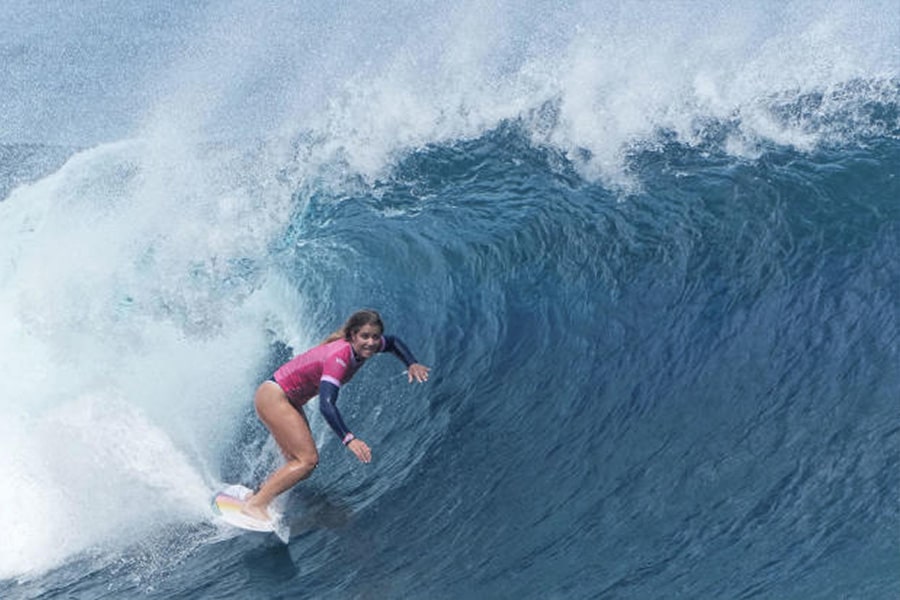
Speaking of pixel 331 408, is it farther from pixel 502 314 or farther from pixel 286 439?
pixel 502 314

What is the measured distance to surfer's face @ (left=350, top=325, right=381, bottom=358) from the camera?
290 inches

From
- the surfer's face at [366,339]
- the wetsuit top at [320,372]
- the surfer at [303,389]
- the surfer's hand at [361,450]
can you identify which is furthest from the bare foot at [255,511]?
the surfer's face at [366,339]

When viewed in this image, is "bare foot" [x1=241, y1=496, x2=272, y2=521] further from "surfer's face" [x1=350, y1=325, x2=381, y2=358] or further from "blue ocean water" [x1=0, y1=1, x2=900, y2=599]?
"surfer's face" [x1=350, y1=325, x2=381, y2=358]

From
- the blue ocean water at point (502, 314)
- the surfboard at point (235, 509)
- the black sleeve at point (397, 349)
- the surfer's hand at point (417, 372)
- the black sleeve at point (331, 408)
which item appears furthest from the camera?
the black sleeve at point (397, 349)

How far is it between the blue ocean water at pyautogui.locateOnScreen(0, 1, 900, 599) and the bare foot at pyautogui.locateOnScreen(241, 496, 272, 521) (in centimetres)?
23

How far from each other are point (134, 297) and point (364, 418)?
3.22 metres

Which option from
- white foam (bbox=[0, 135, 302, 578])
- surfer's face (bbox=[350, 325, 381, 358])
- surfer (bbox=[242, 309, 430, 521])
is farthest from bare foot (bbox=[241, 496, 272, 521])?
surfer's face (bbox=[350, 325, 381, 358])

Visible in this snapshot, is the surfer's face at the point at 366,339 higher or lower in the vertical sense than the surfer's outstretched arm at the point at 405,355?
higher

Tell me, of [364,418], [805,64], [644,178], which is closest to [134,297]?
[364,418]

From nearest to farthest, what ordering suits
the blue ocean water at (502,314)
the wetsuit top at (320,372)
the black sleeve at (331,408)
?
the blue ocean water at (502,314) < the black sleeve at (331,408) < the wetsuit top at (320,372)

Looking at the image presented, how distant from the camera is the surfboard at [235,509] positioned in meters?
7.16

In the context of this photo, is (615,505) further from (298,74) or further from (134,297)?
(298,74)

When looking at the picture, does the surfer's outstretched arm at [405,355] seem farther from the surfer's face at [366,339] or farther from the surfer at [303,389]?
the surfer's face at [366,339]

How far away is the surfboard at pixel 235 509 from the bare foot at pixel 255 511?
23 millimetres
